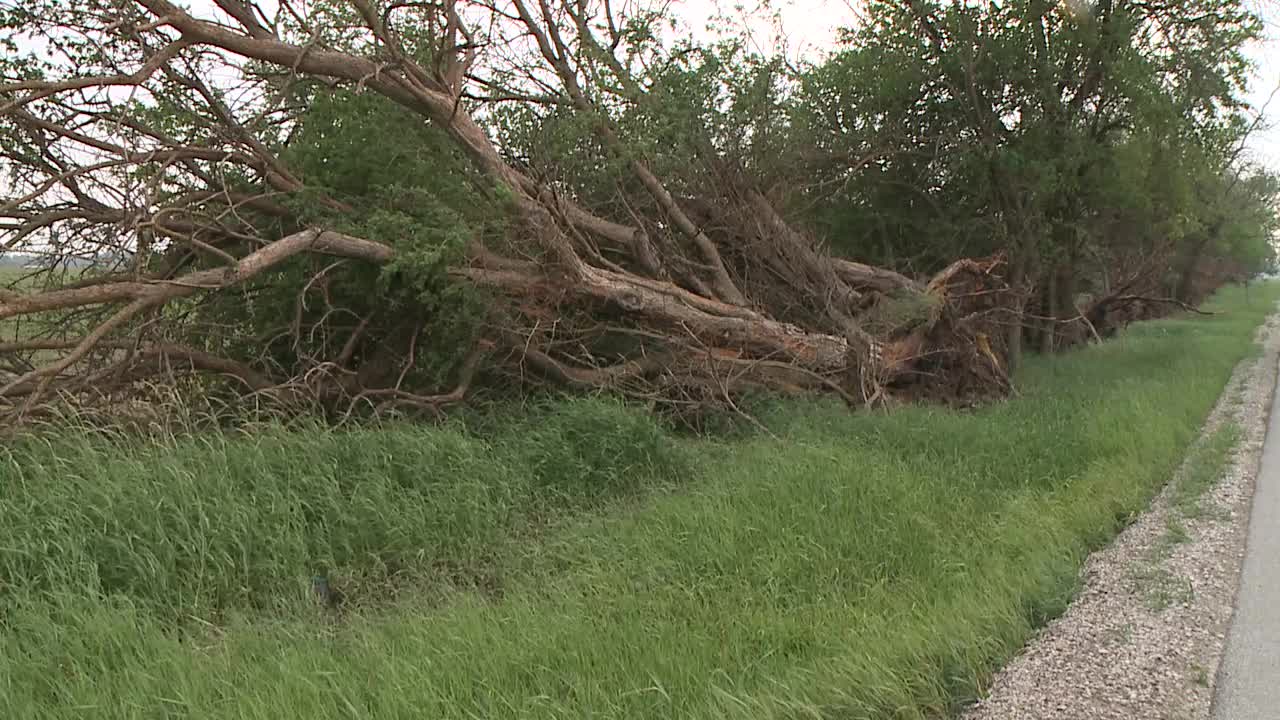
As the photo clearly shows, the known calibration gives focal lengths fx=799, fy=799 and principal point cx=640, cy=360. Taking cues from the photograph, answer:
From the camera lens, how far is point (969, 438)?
826 centimetres

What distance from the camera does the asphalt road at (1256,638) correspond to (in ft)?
11.0

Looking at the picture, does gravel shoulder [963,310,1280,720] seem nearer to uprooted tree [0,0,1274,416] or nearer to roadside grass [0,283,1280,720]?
roadside grass [0,283,1280,720]

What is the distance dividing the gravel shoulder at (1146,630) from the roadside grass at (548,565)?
18 cm

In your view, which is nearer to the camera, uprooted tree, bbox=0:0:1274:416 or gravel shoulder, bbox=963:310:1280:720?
gravel shoulder, bbox=963:310:1280:720

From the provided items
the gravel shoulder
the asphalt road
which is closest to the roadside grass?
the gravel shoulder

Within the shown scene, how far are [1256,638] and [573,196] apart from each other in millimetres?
9255

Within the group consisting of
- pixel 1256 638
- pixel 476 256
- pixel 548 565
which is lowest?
pixel 1256 638

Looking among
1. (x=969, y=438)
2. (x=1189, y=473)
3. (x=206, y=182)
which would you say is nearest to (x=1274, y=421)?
(x=1189, y=473)

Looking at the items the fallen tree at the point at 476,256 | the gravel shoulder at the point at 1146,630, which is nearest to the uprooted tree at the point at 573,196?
the fallen tree at the point at 476,256

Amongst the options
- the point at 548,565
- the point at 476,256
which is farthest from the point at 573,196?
the point at 548,565

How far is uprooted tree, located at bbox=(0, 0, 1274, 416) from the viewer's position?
806 cm

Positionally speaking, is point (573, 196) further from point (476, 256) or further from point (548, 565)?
point (548, 565)

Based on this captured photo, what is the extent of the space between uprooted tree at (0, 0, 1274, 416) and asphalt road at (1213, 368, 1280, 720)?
17.8 ft

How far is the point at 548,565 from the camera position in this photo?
5422 millimetres
